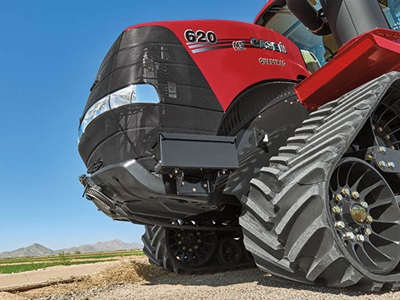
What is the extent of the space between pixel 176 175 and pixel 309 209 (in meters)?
1.04

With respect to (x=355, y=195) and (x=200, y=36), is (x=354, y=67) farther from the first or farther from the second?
(x=200, y=36)

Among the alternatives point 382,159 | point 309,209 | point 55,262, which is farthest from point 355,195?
point 55,262

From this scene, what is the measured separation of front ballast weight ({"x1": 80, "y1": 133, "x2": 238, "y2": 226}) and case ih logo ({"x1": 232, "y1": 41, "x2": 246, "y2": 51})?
99 cm

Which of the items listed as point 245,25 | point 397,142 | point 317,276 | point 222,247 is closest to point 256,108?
point 245,25

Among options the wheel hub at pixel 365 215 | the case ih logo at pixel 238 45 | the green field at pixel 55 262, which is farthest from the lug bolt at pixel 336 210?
the green field at pixel 55 262

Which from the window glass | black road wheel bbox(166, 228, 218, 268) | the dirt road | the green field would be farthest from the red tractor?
the green field

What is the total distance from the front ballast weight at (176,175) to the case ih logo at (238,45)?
39.1 inches

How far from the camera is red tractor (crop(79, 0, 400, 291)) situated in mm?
2934

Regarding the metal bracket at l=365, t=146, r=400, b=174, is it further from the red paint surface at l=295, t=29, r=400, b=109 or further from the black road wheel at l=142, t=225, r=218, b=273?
the black road wheel at l=142, t=225, r=218, b=273

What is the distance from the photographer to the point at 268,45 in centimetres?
426

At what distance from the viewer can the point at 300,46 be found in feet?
16.6

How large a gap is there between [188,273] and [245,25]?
2993mm

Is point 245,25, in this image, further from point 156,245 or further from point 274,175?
point 156,245

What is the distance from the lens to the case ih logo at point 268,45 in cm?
412
